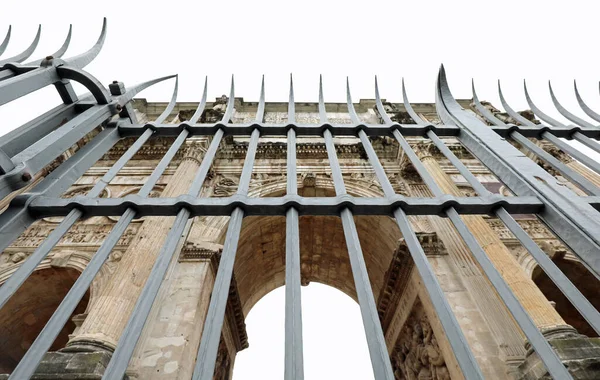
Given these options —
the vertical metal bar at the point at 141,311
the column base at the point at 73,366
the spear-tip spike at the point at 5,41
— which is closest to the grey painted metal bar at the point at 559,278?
the vertical metal bar at the point at 141,311

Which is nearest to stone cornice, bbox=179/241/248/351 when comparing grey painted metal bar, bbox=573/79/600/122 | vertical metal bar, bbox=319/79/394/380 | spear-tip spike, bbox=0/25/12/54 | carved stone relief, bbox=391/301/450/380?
carved stone relief, bbox=391/301/450/380

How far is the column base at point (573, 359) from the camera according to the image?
4301 mm

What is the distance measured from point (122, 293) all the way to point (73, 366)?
4.82ft

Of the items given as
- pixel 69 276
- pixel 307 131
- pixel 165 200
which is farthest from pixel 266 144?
pixel 165 200

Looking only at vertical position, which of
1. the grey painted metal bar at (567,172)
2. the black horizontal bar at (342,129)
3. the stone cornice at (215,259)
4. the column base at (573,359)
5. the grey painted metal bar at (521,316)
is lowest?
the grey painted metal bar at (521,316)

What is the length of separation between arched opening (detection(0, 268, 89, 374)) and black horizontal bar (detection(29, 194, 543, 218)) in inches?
244

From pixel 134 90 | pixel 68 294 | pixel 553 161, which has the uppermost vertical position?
pixel 134 90

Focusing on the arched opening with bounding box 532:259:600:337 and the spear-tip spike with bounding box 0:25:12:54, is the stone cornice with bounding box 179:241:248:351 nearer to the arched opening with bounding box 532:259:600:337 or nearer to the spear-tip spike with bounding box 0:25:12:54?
the spear-tip spike with bounding box 0:25:12:54

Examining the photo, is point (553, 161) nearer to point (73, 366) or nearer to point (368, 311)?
point (368, 311)

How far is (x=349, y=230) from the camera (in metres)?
2.21

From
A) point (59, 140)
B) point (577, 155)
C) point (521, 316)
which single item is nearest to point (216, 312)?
point (521, 316)

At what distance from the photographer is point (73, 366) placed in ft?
14.1

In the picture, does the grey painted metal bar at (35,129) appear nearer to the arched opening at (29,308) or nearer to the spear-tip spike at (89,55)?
the spear-tip spike at (89,55)

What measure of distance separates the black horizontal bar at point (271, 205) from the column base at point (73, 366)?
115 inches
